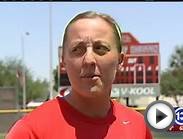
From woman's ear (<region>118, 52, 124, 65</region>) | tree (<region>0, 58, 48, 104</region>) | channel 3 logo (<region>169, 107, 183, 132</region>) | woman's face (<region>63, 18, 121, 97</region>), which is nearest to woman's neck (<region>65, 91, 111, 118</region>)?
woman's face (<region>63, 18, 121, 97</region>)

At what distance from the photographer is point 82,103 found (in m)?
1.87

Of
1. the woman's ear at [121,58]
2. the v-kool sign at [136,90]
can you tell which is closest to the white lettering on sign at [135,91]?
the v-kool sign at [136,90]

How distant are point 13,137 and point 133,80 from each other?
23535mm

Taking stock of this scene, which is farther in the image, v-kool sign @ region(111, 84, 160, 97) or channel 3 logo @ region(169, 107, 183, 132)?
v-kool sign @ region(111, 84, 160, 97)

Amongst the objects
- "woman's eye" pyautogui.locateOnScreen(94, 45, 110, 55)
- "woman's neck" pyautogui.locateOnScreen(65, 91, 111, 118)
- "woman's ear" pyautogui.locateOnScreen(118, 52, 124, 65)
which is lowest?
"woman's neck" pyautogui.locateOnScreen(65, 91, 111, 118)

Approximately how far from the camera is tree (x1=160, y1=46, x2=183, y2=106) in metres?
60.1

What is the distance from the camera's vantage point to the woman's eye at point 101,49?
1.79 m

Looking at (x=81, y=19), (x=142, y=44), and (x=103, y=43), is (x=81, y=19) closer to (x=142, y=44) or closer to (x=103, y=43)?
(x=103, y=43)

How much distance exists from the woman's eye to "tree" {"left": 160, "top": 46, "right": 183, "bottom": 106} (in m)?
58.4

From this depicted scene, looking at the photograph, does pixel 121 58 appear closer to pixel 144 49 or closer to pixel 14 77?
pixel 144 49

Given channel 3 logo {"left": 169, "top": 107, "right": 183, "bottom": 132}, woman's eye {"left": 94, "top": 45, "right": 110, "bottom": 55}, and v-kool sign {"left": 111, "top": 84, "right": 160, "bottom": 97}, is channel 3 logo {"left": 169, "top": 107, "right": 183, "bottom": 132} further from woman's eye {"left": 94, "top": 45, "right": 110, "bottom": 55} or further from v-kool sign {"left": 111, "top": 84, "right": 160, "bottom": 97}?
woman's eye {"left": 94, "top": 45, "right": 110, "bottom": 55}

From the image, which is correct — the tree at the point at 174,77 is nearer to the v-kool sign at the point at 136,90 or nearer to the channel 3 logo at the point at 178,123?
the v-kool sign at the point at 136,90

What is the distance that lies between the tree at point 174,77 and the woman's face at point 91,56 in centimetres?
5841

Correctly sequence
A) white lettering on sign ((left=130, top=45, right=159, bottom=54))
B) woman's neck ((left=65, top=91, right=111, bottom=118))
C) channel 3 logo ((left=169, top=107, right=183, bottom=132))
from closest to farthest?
woman's neck ((left=65, top=91, right=111, bottom=118)), channel 3 logo ((left=169, top=107, right=183, bottom=132)), white lettering on sign ((left=130, top=45, right=159, bottom=54))
